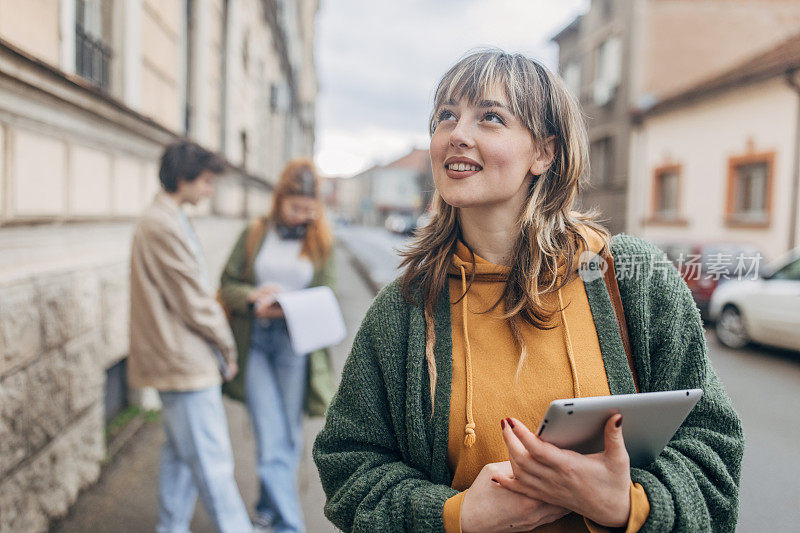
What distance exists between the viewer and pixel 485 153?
1.43 m

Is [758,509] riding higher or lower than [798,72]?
lower

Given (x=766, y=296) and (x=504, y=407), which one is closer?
(x=504, y=407)

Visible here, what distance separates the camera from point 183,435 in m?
2.82

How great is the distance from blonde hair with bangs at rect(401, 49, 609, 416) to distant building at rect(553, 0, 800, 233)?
61.6ft

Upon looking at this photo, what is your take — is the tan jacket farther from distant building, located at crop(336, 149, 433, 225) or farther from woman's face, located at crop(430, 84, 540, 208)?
distant building, located at crop(336, 149, 433, 225)

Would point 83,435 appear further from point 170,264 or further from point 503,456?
point 503,456

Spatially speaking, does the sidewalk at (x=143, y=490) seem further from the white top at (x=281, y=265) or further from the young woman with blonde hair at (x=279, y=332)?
the white top at (x=281, y=265)

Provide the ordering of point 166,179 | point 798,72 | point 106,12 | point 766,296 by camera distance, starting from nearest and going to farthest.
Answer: point 166,179 < point 106,12 < point 766,296 < point 798,72

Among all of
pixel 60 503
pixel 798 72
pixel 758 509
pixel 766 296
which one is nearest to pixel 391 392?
pixel 60 503

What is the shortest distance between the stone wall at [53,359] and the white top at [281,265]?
0.98m

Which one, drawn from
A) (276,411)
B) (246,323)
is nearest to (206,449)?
(276,411)

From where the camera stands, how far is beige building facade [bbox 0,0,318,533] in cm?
276

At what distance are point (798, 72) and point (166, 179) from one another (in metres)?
14.2

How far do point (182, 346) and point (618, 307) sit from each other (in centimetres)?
204
